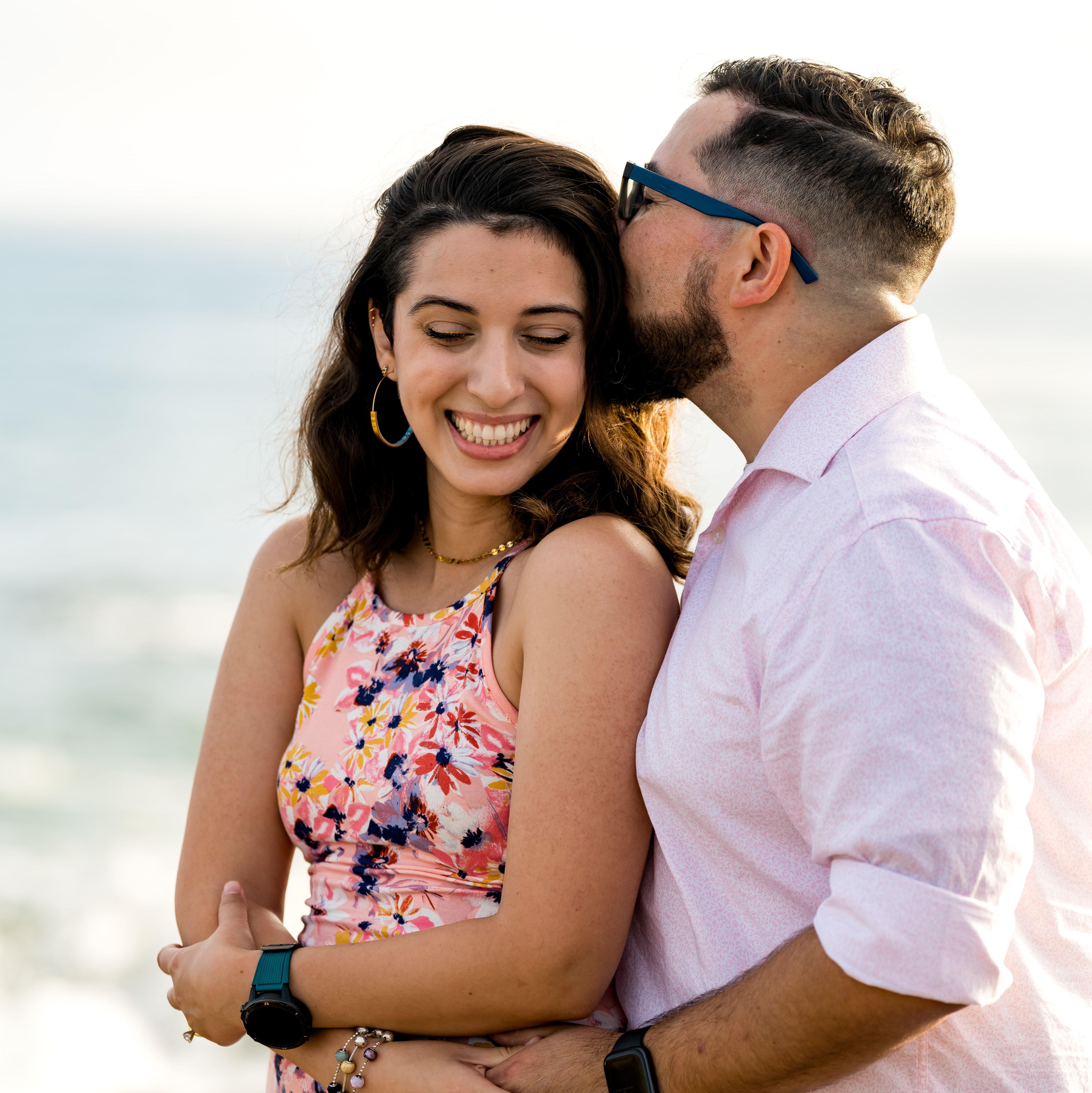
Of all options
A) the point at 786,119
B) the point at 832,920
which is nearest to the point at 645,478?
the point at 786,119

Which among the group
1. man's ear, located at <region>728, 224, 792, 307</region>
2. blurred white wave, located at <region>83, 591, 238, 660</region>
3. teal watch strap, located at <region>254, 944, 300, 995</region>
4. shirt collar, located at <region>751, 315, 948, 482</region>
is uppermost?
man's ear, located at <region>728, 224, 792, 307</region>

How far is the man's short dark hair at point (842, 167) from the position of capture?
6.86 feet

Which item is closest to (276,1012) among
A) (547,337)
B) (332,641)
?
(332,641)

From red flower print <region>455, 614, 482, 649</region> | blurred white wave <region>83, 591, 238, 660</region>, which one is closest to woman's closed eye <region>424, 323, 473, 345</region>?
red flower print <region>455, 614, 482, 649</region>

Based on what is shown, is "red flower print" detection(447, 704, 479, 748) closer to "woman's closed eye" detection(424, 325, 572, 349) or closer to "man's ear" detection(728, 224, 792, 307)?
"woman's closed eye" detection(424, 325, 572, 349)

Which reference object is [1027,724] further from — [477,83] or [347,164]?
[347,164]

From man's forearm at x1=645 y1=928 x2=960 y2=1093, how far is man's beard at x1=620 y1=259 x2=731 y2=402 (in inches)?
43.6

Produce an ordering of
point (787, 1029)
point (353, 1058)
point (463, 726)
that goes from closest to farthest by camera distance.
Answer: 1. point (787, 1029)
2. point (353, 1058)
3. point (463, 726)

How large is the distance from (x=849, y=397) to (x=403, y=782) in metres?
1.07

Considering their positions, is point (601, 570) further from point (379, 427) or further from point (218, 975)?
point (218, 975)

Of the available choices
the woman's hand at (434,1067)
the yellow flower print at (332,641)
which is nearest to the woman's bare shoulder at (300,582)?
the yellow flower print at (332,641)

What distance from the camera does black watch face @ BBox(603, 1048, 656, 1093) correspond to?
1.74 meters

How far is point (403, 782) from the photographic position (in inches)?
84.5

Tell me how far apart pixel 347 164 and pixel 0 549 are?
25.6 ft
